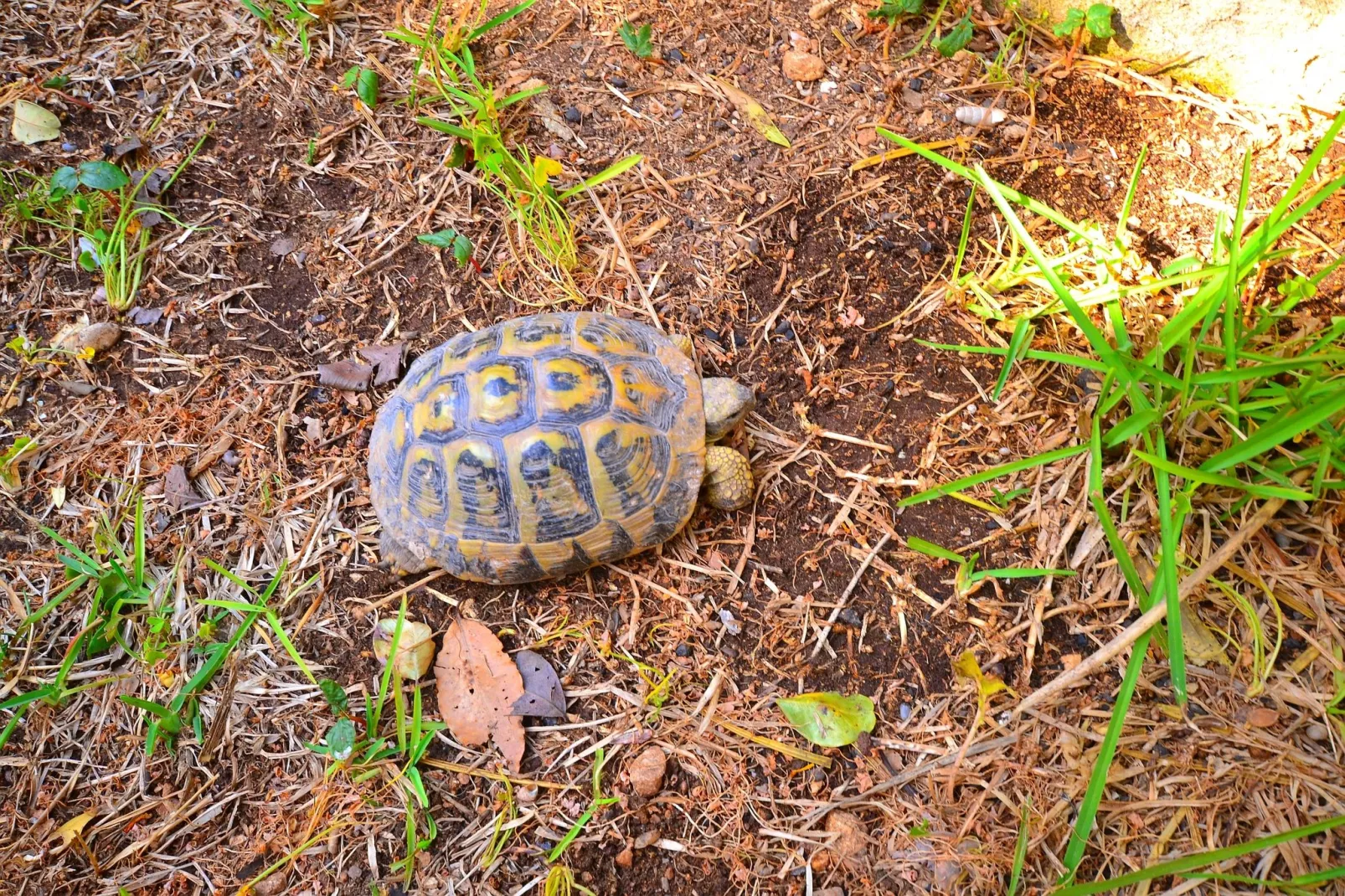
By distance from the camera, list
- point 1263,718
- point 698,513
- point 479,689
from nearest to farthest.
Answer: point 1263,718
point 479,689
point 698,513

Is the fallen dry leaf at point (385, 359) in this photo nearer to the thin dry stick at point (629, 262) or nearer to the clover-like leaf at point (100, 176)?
the thin dry stick at point (629, 262)

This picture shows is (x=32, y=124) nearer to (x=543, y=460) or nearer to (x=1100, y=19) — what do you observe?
(x=543, y=460)

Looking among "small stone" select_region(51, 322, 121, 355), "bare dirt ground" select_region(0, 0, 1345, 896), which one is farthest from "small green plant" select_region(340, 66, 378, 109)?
"small stone" select_region(51, 322, 121, 355)

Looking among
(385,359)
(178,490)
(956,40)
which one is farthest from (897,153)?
(178,490)

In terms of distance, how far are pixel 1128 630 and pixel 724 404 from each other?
1212 millimetres

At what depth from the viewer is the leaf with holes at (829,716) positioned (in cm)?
203

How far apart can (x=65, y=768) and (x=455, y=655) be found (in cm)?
108

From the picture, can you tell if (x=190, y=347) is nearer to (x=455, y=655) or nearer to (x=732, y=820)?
(x=455, y=655)

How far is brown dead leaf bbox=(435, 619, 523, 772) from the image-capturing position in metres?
2.11

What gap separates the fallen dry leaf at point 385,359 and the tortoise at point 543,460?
24 centimetres

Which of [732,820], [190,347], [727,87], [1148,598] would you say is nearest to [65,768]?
[190,347]

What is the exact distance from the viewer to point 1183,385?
76.3 inches

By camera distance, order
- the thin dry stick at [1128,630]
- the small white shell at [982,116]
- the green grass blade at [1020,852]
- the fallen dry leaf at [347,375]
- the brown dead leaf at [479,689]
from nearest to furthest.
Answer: the green grass blade at [1020,852] → the thin dry stick at [1128,630] → the brown dead leaf at [479,689] → the fallen dry leaf at [347,375] → the small white shell at [982,116]

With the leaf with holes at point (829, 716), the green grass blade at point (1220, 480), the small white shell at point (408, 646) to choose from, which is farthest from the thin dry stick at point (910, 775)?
the small white shell at point (408, 646)
